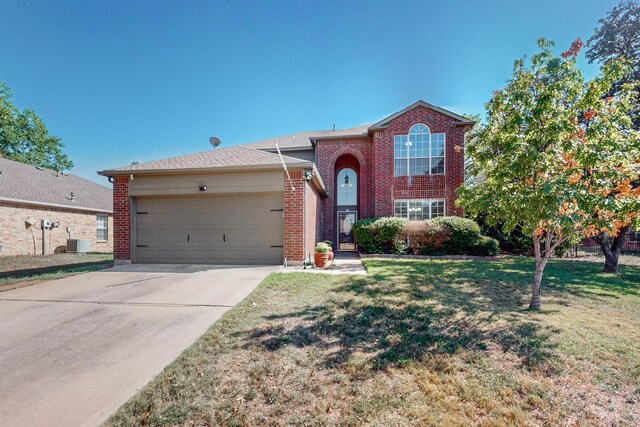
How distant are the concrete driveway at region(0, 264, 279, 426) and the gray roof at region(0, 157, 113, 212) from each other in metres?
12.1

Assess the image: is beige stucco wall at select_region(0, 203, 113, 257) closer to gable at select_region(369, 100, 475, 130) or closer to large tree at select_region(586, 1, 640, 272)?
gable at select_region(369, 100, 475, 130)

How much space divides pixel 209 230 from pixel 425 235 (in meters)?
8.51

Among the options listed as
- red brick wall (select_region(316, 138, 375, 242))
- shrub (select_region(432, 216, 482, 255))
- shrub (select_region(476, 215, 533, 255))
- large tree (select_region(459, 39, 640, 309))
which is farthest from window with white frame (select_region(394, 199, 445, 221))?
large tree (select_region(459, 39, 640, 309))

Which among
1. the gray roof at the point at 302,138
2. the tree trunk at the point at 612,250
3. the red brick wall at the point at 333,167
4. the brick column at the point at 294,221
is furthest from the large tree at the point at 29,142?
the tree trunk at the point at 612,250

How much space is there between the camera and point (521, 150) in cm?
419

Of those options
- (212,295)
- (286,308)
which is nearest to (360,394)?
(286,308)

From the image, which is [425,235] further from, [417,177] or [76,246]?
[76,246]

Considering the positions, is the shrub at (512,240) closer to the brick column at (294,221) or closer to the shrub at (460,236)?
the shrub at (460,236)

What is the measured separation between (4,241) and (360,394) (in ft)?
62.4

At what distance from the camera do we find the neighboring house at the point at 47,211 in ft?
43.4

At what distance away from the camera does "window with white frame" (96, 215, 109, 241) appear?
17.8 m

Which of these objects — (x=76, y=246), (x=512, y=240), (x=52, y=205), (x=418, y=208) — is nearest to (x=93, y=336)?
(x=418, y=208)

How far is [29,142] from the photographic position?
90.1ft

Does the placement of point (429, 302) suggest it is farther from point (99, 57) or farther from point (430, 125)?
point (99, 57)
